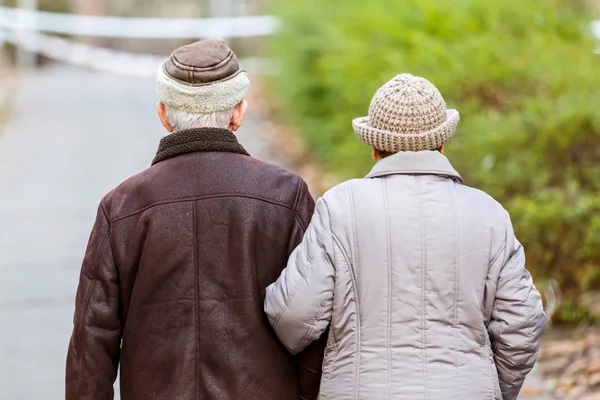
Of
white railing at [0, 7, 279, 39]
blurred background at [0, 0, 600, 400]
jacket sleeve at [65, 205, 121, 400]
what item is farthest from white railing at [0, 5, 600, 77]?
jacket sleeve at [65, 205, 121, 400]

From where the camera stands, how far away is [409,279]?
2.91 m

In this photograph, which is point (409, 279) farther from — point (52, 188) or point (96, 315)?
point (52, 188)

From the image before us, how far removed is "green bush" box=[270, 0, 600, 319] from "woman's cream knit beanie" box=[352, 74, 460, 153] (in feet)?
8.53

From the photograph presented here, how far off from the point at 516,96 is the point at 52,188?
15.8 ft

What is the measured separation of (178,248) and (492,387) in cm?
102

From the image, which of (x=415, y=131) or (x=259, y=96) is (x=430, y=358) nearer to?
(x=415, y=131)

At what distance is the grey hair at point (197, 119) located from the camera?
3033 millimetres

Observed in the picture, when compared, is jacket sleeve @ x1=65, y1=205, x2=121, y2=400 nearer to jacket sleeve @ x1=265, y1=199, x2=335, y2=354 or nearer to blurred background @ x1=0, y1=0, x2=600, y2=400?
jacket sleeve @ x1=265, y1=199, x2=335, y2=354

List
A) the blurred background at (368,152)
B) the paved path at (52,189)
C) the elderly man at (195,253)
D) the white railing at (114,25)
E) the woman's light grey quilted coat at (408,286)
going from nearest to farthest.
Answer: the woman's light grey quilted coat at (408,286) < the elderly man at (195,253) < the blurred background at (368,152) < the paved path at (52,189) < the white railing at (114,25)

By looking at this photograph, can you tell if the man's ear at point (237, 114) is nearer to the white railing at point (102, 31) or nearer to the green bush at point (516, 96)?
the green bush at point (516, 96)

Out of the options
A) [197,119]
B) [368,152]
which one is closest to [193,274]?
[197,119]

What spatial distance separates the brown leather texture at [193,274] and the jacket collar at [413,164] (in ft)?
1.02

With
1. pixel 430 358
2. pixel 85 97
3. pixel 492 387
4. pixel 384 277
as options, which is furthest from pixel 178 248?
pixel 85 97

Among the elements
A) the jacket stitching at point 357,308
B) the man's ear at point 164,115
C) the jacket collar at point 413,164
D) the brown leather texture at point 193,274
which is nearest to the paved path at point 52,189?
the brown leather texture at point 193,274
